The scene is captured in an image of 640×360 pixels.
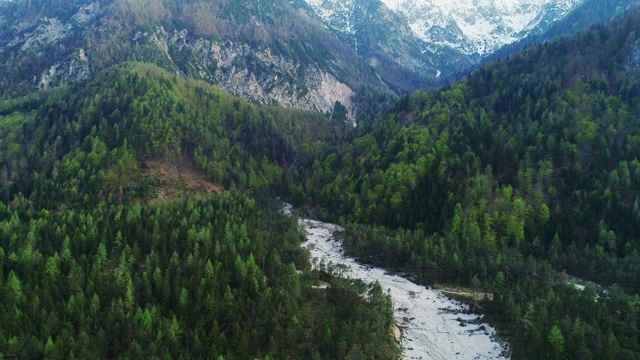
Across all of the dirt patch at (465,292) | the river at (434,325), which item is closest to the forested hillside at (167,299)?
the river at (434,325)

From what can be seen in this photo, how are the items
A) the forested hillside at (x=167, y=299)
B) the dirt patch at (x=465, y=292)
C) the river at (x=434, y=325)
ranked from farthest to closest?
1. the dirt patch at (x=465, y=292)
2. the river at (x=434, y=325)
3. the forested hillside at (x=167, y=299)

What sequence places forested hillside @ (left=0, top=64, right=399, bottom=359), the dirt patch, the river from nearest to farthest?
forested hillside @ (left=0, top=64, right=399, bottom=359) < the river < the dirt patch

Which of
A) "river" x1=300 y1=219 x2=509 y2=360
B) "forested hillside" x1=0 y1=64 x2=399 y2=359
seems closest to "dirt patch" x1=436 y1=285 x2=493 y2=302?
"river" x1=300 y1=219 x2=509 y2=360

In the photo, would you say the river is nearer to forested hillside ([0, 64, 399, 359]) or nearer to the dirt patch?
the dirt patch

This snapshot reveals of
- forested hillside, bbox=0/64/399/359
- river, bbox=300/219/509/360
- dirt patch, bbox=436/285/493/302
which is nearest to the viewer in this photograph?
forested hillside, bbox=0/64/399/359

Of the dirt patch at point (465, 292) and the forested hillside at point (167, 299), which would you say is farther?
the dirt patch at point (465, 292)

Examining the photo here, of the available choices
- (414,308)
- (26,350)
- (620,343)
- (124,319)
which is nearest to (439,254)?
(414,308)

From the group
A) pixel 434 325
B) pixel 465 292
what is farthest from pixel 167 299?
pixel 465 292

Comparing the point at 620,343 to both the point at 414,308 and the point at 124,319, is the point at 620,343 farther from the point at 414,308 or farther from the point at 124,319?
the point at 124,319

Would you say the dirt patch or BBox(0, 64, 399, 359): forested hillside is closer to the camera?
BBox(0, 64, 399, 359): forested hillside

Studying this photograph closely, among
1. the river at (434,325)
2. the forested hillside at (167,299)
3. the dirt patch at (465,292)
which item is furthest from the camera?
the dirt patch at (465,292)

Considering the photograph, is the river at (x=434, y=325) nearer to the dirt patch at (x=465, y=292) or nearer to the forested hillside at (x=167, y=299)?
the dirt patch at (x=465, y=292)
